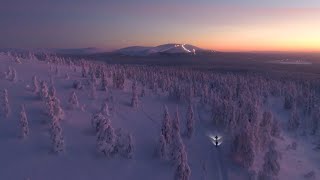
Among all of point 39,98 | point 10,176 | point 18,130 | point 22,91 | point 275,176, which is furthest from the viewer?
point 22,91

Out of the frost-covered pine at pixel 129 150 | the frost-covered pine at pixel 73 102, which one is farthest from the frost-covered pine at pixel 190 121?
the frost-covered pine at pixel 73 102

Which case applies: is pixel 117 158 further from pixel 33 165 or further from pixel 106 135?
pixel 33 165

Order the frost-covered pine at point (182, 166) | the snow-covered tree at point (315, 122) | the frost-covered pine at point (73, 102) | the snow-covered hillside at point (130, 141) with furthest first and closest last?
1. the snow-covered tree at point (315, 122)
2. the frost-covered pine at point (73, 102)
3. the snow-covered hillside at point (130, 141)
4. the frost-covered pine at point (182, 166)

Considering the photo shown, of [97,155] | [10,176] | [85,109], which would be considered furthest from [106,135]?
[85,109]

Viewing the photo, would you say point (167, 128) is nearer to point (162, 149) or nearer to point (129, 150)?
point (162, 149)

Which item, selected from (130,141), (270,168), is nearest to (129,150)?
(130,141)

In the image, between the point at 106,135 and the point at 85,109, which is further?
the point at 85,109

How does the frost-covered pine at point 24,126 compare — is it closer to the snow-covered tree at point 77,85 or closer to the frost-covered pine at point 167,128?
the frost-covered pine at point 167,128
